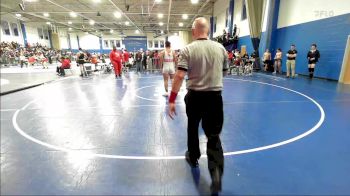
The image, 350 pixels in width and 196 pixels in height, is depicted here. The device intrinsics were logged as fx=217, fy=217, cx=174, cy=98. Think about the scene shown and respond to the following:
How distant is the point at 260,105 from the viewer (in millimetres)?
6078

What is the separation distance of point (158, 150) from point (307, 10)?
1225 cm

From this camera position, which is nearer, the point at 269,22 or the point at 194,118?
the point at 194,118

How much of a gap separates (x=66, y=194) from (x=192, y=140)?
5.25ft

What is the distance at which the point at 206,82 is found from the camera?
2490 mm

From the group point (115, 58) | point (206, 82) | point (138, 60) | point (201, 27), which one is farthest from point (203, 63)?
point (138, 60)

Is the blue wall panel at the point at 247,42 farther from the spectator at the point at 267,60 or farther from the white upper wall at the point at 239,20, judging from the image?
the spectator at the point at 267,60

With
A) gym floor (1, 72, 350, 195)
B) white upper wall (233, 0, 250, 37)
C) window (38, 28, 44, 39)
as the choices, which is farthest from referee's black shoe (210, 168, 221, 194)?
window (38, 28, 44, 39)

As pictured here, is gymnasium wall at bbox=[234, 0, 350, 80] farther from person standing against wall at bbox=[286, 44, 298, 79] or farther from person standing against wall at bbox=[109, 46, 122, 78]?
person standing against wall at bbox=[109, 46, 122, 78]

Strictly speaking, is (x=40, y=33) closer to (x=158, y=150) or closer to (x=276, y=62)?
(x=276, y=62)

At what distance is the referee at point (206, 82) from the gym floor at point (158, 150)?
0.39 m

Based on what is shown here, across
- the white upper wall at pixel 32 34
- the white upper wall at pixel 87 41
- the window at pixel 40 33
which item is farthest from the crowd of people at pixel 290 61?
the white upper wall at pixel 87 41

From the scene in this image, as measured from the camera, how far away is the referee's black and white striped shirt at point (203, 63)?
2432 millimetres

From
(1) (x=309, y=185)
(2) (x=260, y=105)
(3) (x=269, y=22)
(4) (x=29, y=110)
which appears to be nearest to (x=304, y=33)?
(3) (x=269, y=22)

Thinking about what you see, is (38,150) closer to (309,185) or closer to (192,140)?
(192,140)
